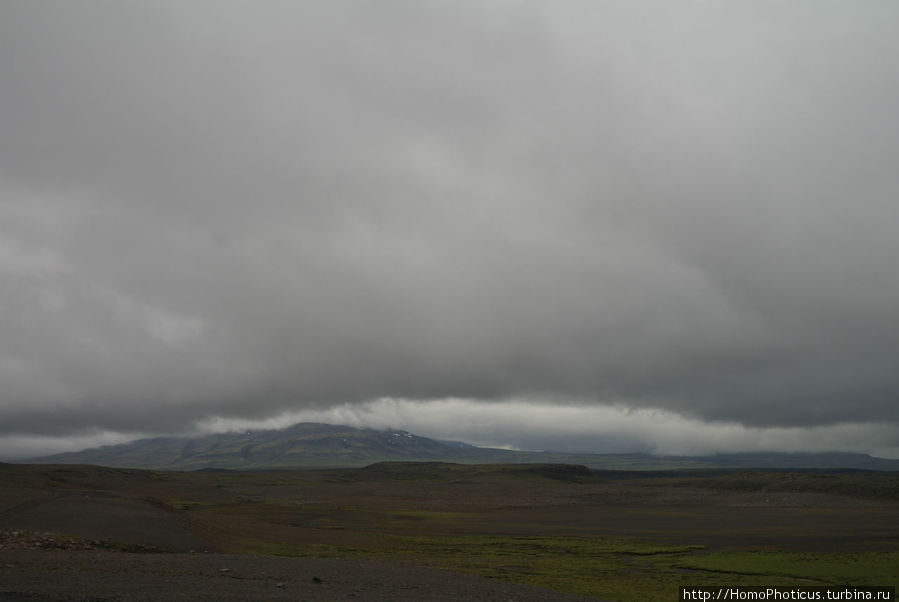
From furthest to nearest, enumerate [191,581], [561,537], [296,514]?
[296,514], [561,537], [191,581]

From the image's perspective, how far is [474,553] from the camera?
52.5 meters

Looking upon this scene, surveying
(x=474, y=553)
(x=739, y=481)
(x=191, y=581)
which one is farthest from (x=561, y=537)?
(x=739, y=481)

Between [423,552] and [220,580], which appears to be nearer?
[220,580]

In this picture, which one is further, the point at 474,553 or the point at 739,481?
the point at 739,481

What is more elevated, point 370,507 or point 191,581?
point 191,581

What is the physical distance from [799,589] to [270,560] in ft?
108

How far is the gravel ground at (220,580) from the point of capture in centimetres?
2656

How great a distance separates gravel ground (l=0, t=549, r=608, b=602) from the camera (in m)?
26.6

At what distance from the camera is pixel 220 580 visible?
3136cm

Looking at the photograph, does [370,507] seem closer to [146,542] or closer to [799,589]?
[146,542]

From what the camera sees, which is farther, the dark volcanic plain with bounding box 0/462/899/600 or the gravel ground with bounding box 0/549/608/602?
the dark volcanic plain with bounding box 0/462/899/600

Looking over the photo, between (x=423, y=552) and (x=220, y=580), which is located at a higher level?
(x=220, y=580)

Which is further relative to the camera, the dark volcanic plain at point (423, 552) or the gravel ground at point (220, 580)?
the dark volcanic plain at point (423, 552)

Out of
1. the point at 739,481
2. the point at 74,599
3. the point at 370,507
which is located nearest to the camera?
the point at 74,599
